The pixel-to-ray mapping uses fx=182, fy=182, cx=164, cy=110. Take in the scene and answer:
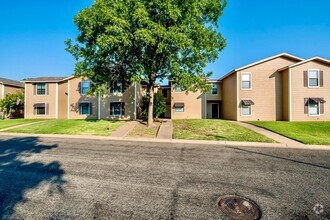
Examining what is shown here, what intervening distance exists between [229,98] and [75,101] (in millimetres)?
20369

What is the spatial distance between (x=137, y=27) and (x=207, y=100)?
1577 cm

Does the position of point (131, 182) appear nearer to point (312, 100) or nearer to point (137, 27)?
point (137, 27)

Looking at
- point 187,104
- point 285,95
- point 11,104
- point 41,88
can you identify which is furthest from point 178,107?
point 11,104

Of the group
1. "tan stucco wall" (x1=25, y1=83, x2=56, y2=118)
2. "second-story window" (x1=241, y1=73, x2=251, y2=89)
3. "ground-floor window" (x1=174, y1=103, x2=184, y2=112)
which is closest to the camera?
"second-story window" (x1=241, y1=73, x2=251, y2=89)

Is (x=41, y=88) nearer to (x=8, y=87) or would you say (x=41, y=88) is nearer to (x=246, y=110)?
(x=8, y=87)

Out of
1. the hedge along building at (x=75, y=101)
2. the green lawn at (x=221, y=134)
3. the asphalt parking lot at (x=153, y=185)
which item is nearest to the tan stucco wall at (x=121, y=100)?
the hedge along building at (x=75, y=101)

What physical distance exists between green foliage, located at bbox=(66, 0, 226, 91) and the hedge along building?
6.76m

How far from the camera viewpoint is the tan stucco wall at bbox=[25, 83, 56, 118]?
83.1ft

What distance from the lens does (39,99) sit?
25.7 m

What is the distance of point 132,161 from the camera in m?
7.10

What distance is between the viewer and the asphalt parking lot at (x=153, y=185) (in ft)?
11.7

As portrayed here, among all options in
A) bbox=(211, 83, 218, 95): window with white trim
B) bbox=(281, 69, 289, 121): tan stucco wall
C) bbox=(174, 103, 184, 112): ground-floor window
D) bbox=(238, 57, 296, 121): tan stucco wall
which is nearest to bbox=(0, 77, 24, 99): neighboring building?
bbox=(174, 103, 184, 112): ground-floor window

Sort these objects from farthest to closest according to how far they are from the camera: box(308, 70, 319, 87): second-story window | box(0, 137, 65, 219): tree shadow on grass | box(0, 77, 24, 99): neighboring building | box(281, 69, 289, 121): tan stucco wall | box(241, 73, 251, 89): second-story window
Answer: box(0, 77, 24, 99): neighboring building, box(241, 73, 251, 89): second-story window, box(281, 69, 289, 121): tan stucco wall, box(308, 70, 319, 87): second-story window, box(0, 137, 65, 219): tree shadow on grass

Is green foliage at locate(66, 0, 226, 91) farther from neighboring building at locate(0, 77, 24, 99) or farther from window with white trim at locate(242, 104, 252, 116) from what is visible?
neighboring building at locate(0, 77, 24, 99)
